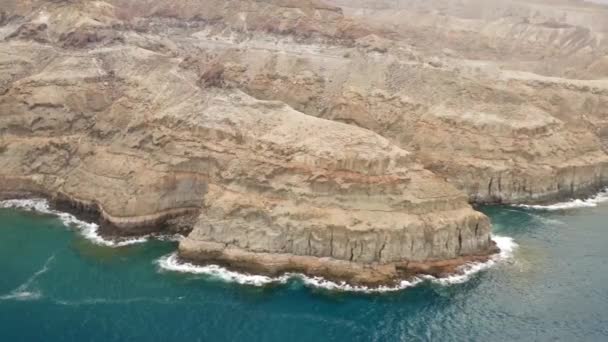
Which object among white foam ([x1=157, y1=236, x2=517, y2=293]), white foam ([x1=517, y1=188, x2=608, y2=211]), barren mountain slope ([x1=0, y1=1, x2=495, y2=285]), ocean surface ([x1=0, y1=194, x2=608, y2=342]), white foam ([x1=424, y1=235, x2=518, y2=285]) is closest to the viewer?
ocean surface ([x1=0, y1=194, x2=608, y2=342])

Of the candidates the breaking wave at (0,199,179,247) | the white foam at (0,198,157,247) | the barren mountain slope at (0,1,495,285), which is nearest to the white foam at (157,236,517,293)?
the barren mountain slope at (0,1,495,285)

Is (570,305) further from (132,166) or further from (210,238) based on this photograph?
(132,166)

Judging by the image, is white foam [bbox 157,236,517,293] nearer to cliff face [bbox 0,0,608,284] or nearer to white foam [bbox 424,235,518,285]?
white foam [bbox 424,235,518,285]

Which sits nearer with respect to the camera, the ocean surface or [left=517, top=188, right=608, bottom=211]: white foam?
the ocean surface

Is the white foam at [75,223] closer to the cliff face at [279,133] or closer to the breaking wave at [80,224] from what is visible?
the breaking wave at [80,224]

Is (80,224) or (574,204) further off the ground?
(574,204)

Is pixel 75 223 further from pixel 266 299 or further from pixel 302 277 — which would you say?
pixel 302 277

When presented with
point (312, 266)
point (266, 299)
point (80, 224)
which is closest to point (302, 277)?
point (312, 266)
